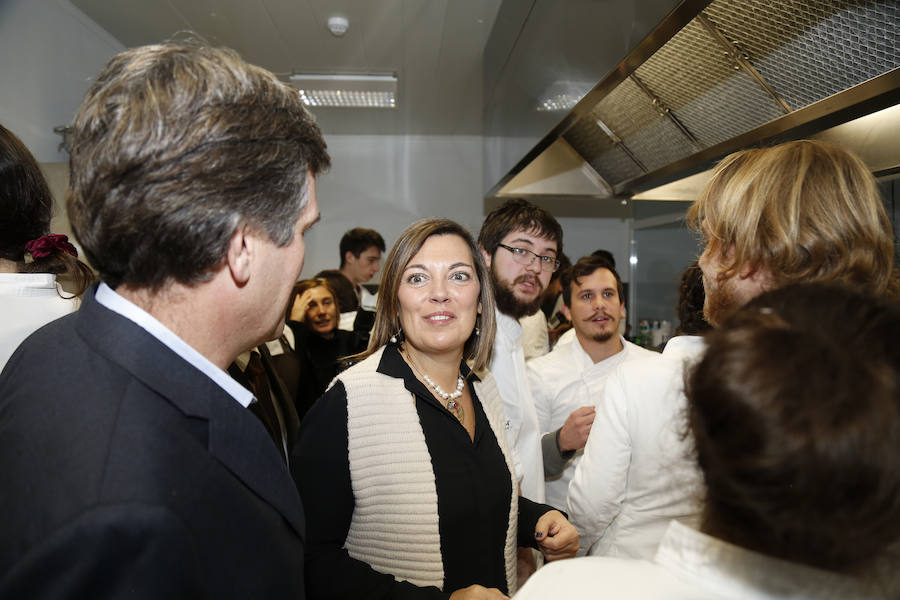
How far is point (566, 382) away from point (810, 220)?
1371mm

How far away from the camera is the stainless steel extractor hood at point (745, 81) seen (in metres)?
1.15

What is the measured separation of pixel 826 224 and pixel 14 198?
4.49 feet

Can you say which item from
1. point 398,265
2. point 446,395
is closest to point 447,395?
point 446,395

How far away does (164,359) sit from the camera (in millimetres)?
607

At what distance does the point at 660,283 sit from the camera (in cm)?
399

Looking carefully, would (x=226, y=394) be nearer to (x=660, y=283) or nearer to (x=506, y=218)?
(x=506, y=218)

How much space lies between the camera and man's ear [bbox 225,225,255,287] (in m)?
0.67

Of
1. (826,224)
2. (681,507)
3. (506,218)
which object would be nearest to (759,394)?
(826,224)

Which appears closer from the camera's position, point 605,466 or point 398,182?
point 605,466

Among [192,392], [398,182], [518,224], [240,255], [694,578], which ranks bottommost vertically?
[694,578]

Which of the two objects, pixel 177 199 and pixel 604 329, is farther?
pixel 604 329

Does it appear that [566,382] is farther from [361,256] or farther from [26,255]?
[361,256]

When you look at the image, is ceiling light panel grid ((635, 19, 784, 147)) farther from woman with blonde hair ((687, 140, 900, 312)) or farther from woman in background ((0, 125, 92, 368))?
woman in background ((0, 125, 92, 368))

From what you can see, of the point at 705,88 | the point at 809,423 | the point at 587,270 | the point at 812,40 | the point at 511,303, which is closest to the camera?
the point at 809,423
